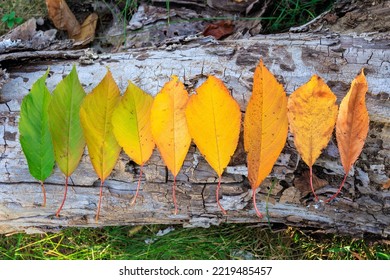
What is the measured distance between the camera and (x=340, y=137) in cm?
124

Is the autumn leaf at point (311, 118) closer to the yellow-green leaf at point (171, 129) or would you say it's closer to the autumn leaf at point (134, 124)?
the yellow-green leaf at point (171, 129)

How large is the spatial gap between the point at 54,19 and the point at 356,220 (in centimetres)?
138

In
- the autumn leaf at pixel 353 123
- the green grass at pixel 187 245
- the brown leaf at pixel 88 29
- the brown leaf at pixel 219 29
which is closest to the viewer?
the autumn leaf at pixel 353 123

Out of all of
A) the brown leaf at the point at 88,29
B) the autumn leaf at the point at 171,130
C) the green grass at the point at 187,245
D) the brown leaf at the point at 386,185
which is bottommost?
the green grass at the point at 187,245

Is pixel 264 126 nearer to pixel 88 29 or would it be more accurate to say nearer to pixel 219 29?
pixel 219 29

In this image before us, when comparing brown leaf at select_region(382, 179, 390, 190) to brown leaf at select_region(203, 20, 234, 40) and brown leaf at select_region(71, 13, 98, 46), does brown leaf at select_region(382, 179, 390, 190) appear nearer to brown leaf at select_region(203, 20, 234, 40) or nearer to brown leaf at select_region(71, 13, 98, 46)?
brown leaf at select_region(203, 20, 234, 40)

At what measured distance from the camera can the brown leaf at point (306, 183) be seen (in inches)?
50.7

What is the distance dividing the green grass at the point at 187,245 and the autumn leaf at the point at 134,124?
0.55 metres

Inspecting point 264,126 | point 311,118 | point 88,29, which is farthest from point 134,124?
point 88,29

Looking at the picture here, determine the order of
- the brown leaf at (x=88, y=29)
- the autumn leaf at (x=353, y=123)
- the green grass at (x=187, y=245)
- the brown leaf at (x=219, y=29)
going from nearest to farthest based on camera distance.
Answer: the autumn leaf at (x=353, y=123) < the green grass at (x=187, y=245) < the brown leaf at (x=219, y=29) < the brown leaf at (x=88, y=29)

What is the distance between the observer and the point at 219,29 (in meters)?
1.82

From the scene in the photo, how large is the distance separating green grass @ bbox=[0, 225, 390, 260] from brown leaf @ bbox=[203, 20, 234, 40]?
0.74m

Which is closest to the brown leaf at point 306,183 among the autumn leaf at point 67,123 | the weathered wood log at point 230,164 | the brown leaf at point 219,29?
the weathered wood log at point 230,164

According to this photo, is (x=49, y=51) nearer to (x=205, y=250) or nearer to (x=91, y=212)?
(x=91, y=212)
